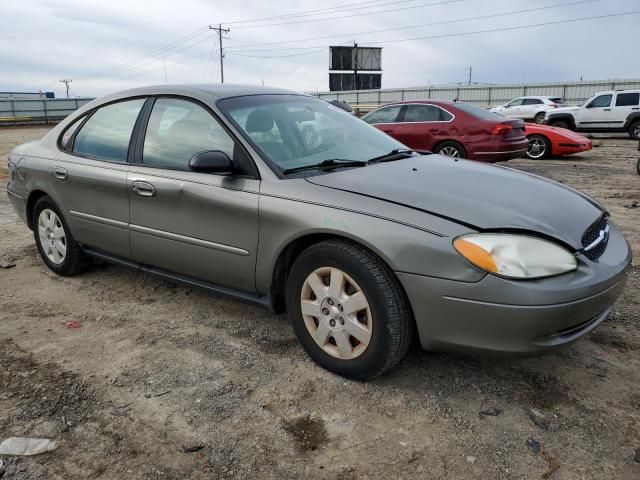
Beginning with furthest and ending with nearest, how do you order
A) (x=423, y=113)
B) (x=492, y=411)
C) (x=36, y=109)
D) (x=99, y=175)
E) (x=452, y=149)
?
(x=36, y=109) < (x=423, y=113) < (x=452, y=149) < (x=99, y=175) < (x=492, y=411)

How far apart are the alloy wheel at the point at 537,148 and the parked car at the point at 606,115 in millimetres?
7072

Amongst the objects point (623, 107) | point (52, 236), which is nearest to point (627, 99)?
point (623, 107)

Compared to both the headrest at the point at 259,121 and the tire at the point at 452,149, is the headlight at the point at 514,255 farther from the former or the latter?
the tire at the point at 452,149

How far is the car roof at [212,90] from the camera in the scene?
3.41m

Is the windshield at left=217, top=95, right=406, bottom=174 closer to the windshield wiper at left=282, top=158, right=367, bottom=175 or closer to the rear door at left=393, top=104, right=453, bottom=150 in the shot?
the windshield wiper at left=282, top=158, right=367, bottom=175

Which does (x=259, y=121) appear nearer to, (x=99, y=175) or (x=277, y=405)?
(x=99, y=175)

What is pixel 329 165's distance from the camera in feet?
10.0

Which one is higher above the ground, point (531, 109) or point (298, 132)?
point (531, 109)

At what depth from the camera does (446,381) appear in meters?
2.73

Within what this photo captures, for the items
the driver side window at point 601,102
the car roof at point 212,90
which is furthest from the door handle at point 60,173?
the driver side window at point 601,102

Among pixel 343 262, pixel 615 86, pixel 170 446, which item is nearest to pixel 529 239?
pixel 343 262

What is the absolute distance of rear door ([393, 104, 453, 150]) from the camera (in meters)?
9.91

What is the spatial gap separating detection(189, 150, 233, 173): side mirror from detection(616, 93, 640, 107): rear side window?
753 inches

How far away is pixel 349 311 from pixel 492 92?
35.1 m
